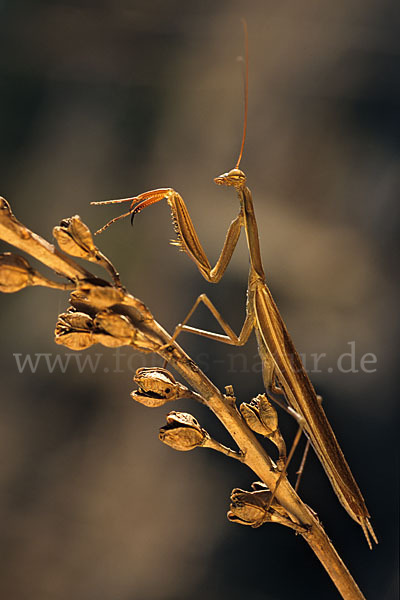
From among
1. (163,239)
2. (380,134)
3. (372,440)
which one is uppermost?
(380,134)

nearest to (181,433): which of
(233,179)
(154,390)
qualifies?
(154,390)

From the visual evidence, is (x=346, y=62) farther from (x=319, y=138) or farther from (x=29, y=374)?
(x=29, y=374)

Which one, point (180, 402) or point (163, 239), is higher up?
point (163, 239)

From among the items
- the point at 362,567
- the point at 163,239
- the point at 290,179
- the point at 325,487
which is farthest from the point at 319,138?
the point at 362,567

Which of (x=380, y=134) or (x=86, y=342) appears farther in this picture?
(x=380, y=134)

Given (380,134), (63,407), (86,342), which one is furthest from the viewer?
(380,134)

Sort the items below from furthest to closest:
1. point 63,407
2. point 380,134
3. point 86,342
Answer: point 380,134 → point 63,407 → point 86,342

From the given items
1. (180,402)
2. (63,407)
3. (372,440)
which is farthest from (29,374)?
(372,440)

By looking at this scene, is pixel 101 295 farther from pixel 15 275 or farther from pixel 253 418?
pixel 253 418
